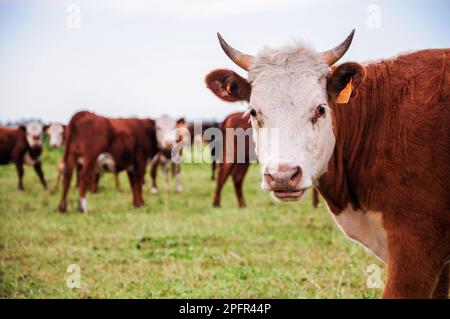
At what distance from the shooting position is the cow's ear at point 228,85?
3467 millimetres

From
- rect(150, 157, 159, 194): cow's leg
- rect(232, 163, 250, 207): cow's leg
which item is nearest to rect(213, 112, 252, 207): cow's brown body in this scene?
rect(232, 163, 250, 207): cow's leg

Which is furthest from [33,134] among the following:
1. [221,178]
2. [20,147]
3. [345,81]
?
[345,81]

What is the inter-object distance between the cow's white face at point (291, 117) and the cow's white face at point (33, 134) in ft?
43.6

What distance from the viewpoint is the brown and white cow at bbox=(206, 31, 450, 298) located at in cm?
291

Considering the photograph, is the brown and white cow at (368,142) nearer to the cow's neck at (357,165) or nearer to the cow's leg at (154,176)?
the cow's neck at (357,165)

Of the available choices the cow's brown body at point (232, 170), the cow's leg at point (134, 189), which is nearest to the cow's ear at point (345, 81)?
the cow's brown body at point (232, 170)

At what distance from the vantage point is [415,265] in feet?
9.48

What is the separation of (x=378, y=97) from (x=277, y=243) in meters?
3.95

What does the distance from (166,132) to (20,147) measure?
4408mm

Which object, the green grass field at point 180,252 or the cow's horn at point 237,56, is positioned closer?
the cow's horn at point 237,56

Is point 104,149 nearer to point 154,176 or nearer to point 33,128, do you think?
point 154,176

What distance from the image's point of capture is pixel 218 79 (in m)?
3.58
